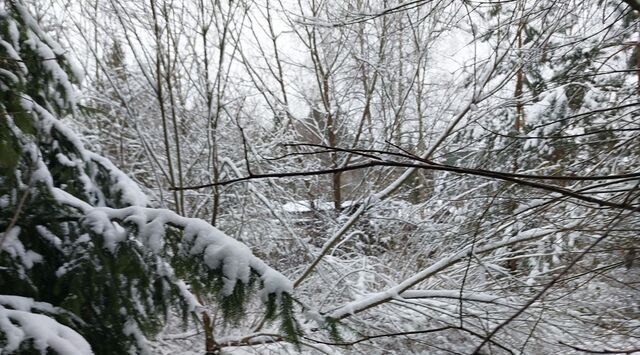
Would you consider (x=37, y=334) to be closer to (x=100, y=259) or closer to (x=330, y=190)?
(x=100, y=259)

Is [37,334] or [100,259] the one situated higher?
[100,259]

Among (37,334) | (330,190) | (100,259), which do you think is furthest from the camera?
(330,190)

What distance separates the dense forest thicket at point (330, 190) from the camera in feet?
7.27

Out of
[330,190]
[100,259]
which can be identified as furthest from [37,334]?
[330,190]

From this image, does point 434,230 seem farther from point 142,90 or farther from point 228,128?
point 142,90

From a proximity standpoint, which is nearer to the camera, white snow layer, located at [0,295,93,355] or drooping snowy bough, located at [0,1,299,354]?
white snow layer, located at [0,295,93,355]

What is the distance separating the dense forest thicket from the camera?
2.21 meters

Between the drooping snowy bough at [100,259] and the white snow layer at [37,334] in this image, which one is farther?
the drooping snowy bough at [100,259]

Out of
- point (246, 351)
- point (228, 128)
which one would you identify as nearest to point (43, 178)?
point (246, 351)

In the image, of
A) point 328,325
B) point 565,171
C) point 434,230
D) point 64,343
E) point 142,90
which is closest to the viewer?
point 64,343

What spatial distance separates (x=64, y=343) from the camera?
1.72m

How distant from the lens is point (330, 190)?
28.6 ft

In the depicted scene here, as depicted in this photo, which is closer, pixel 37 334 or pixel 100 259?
pixel 37 334

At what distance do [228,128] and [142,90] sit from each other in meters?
1.36
